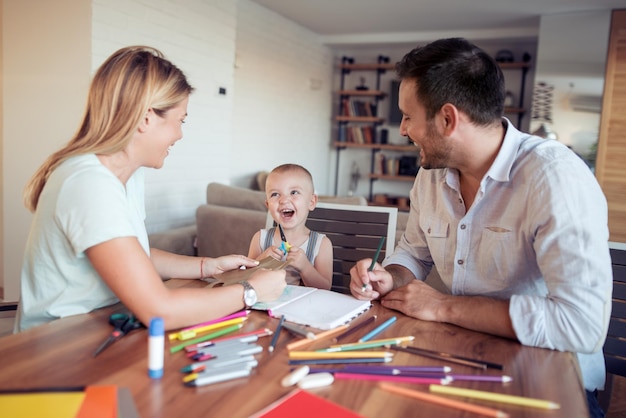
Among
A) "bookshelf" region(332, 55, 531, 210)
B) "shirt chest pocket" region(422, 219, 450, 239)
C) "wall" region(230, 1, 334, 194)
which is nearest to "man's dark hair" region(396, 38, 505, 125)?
"shirt chest pocket" region(422, 219, 450, 239)

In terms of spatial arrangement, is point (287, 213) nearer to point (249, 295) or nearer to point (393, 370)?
point (249, 295)

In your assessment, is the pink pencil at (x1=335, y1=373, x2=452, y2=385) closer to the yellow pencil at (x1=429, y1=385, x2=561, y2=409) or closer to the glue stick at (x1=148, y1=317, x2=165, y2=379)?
the yellow pencil at (x1=429, y1=385, x2=561, y2=409)

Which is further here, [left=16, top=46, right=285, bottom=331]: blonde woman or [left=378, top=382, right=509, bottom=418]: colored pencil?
[left=16, top=46, right=285, bottom=331]: blonde woman

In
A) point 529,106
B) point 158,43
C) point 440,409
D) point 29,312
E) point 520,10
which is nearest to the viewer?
point 440,409

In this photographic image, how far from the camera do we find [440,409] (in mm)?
840

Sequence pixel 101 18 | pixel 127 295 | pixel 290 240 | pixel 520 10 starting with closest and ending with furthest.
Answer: pixel 127 295 < pixel 290 240 < pixel 101 18 < pixel 520 10

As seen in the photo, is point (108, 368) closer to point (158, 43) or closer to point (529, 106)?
point (158, 43)

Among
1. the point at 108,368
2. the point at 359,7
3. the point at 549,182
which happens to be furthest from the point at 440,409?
the point at 359,7

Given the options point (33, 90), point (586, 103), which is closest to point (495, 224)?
point (33, 90)

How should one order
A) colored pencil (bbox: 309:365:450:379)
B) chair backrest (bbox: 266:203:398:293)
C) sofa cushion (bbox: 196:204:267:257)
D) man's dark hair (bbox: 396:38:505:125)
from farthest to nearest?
sofa cushion (bbox: 196:204:267:257)
chair backrest (bbox: 266:203:398:293)
man's dark hair (bbox: 396:38:505:125)
colored pencil (bbox: 309:365:450:379)

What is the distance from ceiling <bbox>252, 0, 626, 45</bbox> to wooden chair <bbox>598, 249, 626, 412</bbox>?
4.35 meters

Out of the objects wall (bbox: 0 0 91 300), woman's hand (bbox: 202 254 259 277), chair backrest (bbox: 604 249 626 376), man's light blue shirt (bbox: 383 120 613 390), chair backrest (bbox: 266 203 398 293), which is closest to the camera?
man's light blue shirt (bbox: 383 120 613 390)

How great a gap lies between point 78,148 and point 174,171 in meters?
3.04

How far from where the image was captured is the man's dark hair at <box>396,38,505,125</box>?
54.1 inches
